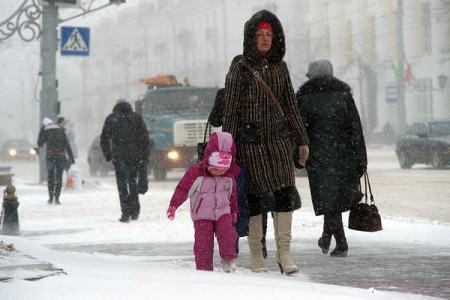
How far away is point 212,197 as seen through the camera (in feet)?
22.9

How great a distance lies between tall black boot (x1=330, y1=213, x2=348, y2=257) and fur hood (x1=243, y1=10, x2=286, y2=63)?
6.46 ft

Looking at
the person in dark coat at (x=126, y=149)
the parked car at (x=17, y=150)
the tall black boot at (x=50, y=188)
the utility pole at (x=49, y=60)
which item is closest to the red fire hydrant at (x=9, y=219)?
the person in dark coat at (x=126, y=149)

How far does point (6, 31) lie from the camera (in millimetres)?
27016

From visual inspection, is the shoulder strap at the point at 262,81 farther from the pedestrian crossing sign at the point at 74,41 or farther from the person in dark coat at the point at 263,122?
the pedestrian crossing sign at the point at 74,41

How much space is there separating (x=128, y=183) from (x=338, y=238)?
17.3ft

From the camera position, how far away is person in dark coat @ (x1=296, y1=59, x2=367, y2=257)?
28.6 feet

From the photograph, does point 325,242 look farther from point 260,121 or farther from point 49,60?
point 49,60

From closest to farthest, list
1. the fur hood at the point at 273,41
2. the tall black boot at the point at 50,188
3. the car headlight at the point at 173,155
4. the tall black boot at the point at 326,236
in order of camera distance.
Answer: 1. the fur hood at the point at 273,41
2. the tall black boot at the point at 326,236
3. the tall black boot at the point at 50,188
4. the car headlight at the point at 173,155

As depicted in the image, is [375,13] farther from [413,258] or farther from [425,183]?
[413,258]

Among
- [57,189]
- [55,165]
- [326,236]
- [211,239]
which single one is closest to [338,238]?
[326,236]

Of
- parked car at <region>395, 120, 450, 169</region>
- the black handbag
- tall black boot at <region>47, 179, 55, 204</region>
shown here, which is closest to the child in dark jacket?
the black handbag

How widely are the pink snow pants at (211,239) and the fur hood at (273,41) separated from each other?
1151 millimetres

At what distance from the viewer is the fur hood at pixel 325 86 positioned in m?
8.77

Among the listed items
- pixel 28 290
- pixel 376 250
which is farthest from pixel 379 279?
pixel 28 290
